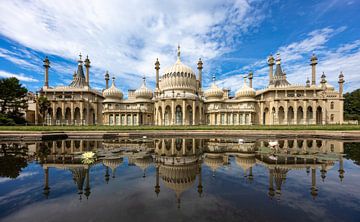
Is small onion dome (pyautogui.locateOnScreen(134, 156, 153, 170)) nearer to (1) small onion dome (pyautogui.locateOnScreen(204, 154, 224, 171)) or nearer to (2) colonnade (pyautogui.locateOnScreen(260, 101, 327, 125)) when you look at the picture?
(1) small onion dome (pyautogui.locateOnScreen(204, 154, 224, 171))

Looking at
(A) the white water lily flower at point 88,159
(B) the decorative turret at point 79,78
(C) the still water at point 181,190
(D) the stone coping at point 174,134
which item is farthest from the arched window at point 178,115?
(B) the decorative turret at point 79,78

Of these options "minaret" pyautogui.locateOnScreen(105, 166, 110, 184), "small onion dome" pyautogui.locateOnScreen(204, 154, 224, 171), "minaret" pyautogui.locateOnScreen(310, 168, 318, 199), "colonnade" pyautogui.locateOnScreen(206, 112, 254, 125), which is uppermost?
"colonnade" pyautogui.locateOnScreen(206, 112, 254, 125)

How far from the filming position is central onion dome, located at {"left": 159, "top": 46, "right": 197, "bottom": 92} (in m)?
46.6

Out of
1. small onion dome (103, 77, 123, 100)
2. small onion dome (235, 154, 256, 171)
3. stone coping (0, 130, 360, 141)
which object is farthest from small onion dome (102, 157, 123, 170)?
small onion dome (103, 77, 123, 100)

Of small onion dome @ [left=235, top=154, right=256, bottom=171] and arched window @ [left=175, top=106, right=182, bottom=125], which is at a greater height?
arched window @ [left=175, top=106, right=182, bottom=125]

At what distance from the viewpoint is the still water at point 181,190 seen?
466cm

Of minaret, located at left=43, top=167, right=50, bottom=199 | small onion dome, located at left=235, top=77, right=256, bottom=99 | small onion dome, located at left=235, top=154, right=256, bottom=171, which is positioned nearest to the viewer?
minaret, located at left=43, top=167, right=50, bottom=199

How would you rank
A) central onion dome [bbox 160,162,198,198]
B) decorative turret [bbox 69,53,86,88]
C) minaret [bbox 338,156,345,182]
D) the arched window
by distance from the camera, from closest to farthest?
1. central onion dome [bbox 160,162,198,198]
2. minaret [bbox 338,156,345,182]
3. the arched window
4. decorative turret [bbox 69,53,86,88]

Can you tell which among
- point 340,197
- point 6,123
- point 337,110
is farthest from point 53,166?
point 337,110

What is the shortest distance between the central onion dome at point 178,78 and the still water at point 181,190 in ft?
122

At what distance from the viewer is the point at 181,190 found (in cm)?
644

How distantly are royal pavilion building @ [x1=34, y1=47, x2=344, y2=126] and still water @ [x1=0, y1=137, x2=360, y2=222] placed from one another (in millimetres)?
→ 33374

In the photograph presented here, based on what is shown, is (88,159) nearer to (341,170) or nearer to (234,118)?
(341,170)

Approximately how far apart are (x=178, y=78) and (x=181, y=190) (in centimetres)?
4184
